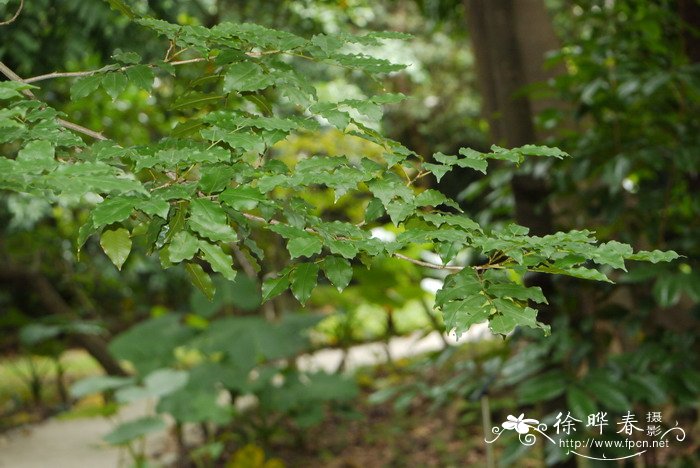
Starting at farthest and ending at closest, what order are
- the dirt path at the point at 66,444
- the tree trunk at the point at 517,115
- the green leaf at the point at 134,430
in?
1. the dirt path at the point at 66,444
2. the green leaf at the point at 134,430
3. the tree trunk at the point at 517,115

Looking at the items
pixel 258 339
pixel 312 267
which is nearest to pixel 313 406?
pixel 258 339

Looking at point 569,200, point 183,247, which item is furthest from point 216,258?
point 569,200

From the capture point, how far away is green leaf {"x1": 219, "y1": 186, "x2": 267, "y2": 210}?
0.91 metres

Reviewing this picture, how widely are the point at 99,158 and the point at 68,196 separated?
18 centimetres

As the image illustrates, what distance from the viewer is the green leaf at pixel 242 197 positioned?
0.91m

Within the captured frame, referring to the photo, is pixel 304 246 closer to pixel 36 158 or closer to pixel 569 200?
pixel 36 158

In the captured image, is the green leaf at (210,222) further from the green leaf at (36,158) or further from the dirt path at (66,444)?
the dirt path at (66,444)

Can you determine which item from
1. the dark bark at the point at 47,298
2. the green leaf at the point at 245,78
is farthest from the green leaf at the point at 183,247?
the dark bark at the point at 47,298

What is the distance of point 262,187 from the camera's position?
→ 93 cm

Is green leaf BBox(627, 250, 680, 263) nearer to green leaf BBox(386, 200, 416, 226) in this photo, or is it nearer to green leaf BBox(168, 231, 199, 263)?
green leaf BBox(386, 200, 416, 226)

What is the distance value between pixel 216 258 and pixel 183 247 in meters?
0.04

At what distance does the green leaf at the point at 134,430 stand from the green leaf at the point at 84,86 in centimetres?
256

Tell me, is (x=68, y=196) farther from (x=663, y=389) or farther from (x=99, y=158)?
(x=663, y=389)

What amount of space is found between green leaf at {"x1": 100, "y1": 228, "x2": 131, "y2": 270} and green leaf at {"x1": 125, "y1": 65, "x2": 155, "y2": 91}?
0.72 ft
